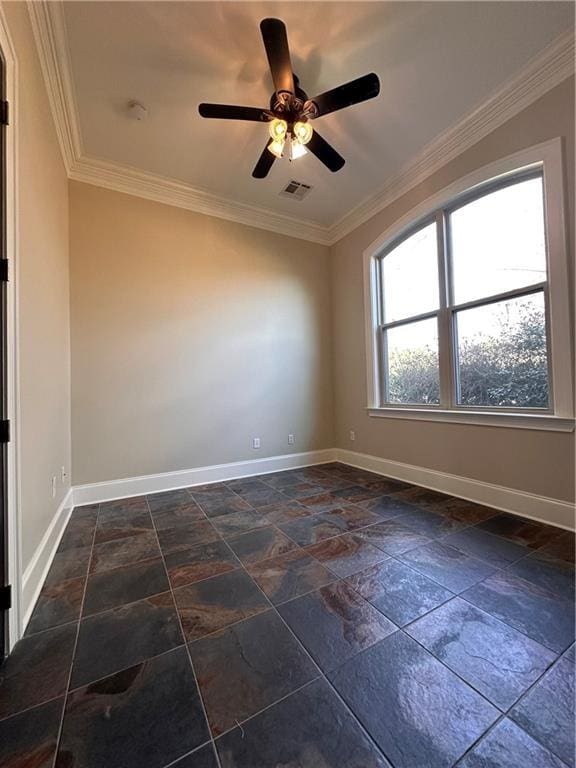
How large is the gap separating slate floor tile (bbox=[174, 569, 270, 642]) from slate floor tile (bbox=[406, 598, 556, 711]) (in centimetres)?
74

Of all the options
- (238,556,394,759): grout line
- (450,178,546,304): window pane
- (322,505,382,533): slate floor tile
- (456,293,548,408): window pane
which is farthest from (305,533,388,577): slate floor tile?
(450,178,546,304): window pane

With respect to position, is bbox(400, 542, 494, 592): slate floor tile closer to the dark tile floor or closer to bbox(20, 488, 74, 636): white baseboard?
the dark tile floor

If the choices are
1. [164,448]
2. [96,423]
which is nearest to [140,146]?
[96,423]

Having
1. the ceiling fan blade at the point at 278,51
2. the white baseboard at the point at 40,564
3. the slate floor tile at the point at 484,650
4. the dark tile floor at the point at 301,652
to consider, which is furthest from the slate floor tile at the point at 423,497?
the ceiling fan blade at the point at 278,51

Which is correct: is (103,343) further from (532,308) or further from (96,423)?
(532,308)

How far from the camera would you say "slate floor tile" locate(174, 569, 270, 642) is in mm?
Result: 1349

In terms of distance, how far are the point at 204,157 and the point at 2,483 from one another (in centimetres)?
314

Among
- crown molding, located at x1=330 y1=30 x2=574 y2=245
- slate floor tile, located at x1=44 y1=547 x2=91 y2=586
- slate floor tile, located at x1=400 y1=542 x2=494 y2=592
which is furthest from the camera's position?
crown molding, located at x1=330 y1=30 x2=574 y2=245

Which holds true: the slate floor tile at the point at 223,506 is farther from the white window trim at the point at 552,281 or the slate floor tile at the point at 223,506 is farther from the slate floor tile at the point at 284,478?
the white window trim at the point at 552,281

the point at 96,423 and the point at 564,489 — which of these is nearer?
the point at 564,489

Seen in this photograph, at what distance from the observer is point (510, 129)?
2.40 m

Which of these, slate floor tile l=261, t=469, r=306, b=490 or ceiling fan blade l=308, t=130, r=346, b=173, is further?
slate floor tile l=261, t=469, r=306, b=490

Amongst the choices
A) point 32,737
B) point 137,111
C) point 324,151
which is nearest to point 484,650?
point 32,737

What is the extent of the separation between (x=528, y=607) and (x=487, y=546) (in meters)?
0.55
